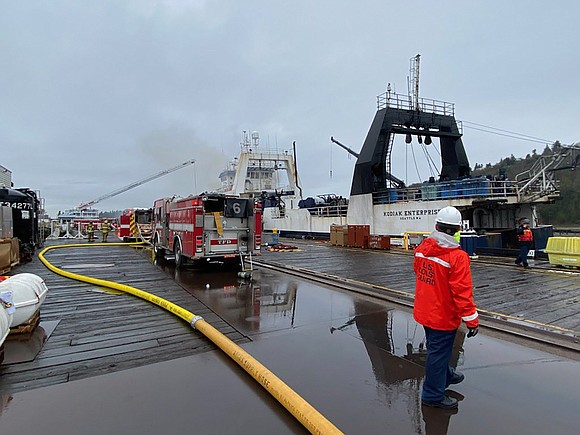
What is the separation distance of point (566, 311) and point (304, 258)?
30.3ft

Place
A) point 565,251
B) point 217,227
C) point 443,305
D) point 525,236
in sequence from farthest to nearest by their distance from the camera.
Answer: point 525,236, point 565,251, point 217,227, point 443,305

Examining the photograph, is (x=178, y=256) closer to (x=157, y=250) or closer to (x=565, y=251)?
(x=157, y=250)

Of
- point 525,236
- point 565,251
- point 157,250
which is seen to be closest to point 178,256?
point 157,250

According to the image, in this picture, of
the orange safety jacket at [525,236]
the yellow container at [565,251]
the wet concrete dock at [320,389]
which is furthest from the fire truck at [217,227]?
the yellow container at [565,251]

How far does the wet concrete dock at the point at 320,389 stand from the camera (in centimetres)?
282

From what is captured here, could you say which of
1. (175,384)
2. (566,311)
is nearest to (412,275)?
(566,311)

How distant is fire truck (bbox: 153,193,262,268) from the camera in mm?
9703

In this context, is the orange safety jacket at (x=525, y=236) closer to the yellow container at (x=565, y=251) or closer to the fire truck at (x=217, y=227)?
the yellow container at (x=565, y=251)

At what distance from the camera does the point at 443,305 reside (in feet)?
10.00

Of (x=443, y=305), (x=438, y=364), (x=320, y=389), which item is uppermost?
(x=443, y=305)

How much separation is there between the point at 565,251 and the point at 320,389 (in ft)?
34.2

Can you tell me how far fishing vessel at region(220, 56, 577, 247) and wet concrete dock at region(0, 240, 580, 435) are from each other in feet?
37.3

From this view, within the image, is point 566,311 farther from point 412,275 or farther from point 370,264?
point 370,264

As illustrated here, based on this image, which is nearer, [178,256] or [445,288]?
[445,288]
